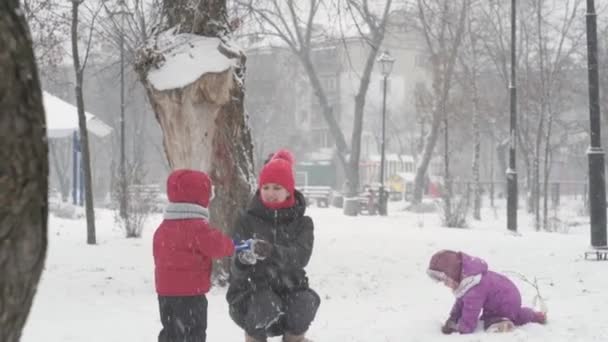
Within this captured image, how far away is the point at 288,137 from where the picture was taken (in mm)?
63344

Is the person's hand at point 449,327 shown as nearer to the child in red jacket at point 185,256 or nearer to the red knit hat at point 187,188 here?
the child in red jacket at point 185,256

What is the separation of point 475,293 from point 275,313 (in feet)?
5.32

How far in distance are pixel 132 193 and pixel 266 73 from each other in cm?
4042

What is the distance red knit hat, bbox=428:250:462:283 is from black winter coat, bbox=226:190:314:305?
1.11 metres

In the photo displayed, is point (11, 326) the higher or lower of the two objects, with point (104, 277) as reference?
higher

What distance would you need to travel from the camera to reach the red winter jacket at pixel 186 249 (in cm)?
479

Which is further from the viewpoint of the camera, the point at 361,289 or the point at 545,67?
the point at 545,67

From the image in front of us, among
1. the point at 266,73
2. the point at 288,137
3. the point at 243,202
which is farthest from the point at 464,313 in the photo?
the point at 288,137

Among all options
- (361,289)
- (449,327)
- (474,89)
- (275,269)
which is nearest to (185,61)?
(361,289)

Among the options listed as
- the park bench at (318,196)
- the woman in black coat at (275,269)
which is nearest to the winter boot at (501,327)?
the woman in black coat at (275,269)

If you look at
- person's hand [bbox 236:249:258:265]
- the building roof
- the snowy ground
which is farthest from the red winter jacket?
the building roof

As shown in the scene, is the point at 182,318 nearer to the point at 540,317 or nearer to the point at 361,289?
the point at 540,317

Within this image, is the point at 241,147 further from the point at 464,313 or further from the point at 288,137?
the point at 288,137

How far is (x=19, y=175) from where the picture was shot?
5.42 ft
